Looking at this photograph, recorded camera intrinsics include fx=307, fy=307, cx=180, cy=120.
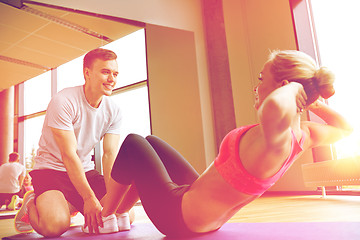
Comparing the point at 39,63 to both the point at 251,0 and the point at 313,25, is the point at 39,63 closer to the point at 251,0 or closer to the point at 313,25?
the point at 251,0

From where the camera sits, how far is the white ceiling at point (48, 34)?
4.21 m

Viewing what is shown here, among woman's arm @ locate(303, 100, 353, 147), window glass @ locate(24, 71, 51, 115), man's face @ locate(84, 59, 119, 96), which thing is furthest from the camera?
window glass @ locate(24, 71, 51, 115)

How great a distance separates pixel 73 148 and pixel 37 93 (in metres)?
5.87

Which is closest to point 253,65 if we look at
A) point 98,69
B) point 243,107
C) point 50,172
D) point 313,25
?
point 243,107

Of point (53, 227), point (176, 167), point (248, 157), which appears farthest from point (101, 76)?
point (248, 157)

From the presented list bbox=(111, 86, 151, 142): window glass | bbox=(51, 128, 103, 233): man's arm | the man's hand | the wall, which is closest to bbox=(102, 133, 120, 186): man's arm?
bbox=(51, 128, 103, 233): man's arm

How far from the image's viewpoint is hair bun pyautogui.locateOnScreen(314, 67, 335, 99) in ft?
3.21

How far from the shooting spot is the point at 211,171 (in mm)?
1102

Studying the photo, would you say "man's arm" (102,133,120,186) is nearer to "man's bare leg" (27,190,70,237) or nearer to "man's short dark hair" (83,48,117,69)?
"man's bare leg" (27,190,70,237)

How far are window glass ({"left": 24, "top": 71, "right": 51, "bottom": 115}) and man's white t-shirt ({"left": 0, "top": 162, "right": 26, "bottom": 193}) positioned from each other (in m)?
2.07

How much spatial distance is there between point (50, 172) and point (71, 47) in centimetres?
408

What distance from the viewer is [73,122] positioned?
70.5 inches

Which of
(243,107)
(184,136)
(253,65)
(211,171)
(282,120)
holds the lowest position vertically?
(211,171)

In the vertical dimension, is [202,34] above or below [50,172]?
above
